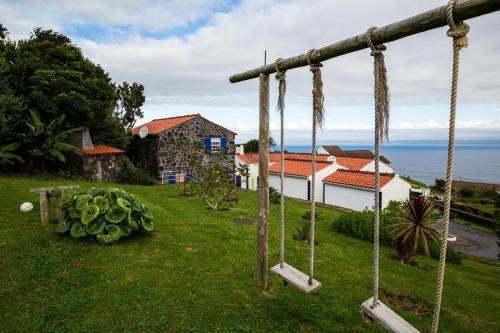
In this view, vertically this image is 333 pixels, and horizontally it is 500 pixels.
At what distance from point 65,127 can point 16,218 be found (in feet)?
41.0

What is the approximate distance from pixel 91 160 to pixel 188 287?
16904 mm

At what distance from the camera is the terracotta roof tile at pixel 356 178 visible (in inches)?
840

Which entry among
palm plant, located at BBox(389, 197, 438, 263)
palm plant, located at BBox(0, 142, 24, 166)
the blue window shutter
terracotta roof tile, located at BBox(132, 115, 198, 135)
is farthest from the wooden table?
the blue window shutter

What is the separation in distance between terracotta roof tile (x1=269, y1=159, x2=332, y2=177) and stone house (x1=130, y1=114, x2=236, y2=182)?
17.2 feet

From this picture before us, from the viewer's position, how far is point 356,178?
2297cm

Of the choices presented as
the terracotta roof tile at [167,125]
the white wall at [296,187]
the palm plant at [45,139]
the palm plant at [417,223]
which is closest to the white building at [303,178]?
the white wall at [296,187]

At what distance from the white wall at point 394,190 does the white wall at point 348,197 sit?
3.19 feet

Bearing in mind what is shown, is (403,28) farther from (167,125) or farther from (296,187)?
(167,125)

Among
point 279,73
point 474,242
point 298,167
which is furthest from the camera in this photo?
point 298,167

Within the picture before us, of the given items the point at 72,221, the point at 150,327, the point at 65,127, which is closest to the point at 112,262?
the point at 72,221

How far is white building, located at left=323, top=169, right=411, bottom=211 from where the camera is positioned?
20.9 meters

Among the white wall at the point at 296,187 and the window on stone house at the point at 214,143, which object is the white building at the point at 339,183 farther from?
the window on stone house at the point at 214,143

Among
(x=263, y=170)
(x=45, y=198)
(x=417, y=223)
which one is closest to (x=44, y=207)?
(x=45, y=198)

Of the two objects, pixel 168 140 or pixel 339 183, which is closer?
pixel 339 183
